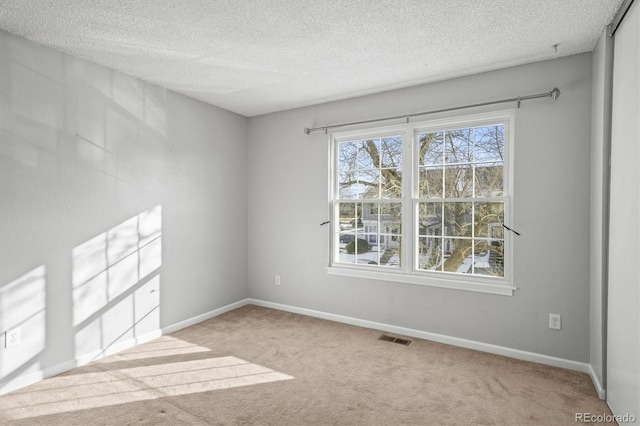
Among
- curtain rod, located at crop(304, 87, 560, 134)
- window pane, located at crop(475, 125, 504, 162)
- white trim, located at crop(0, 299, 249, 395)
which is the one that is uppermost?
curtain rod, located at crop(304, 87, 560, 134)

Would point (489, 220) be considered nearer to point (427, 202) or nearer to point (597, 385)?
point (427, 202)

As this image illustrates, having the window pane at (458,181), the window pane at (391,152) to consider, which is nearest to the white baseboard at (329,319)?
the window pane at (458,181)

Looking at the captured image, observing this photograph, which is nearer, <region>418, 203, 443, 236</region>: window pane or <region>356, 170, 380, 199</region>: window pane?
<region>418, 203, 443, 236</region>: window pane

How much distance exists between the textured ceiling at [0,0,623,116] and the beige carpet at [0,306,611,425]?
261cm

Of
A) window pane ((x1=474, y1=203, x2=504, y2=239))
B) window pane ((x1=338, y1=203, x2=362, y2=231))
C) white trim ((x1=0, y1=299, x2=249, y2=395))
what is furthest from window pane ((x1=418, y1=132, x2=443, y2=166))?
white trim ((x1=0, y1=299, x2=249, y2=395))

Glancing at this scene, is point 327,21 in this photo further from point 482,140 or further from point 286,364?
point 286,364

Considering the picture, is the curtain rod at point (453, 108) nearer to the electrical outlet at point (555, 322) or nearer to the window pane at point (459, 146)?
the window pane at point (459, 146)

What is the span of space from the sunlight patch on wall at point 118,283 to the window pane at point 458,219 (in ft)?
9.74

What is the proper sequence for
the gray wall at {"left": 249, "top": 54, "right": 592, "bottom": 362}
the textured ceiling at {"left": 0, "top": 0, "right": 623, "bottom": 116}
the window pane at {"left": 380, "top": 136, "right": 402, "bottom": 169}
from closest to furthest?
the textured ceiling at {"left": 0, "top": 0, "right": 623, "bottom": 116} < the gray wall at {"left": 249, "top": 54, "right": 592, "bottom": 362} < the window pane at {"left": 380, "top": 136, "right": 402, "bottom": 169}

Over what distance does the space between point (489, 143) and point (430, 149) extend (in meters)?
0.55

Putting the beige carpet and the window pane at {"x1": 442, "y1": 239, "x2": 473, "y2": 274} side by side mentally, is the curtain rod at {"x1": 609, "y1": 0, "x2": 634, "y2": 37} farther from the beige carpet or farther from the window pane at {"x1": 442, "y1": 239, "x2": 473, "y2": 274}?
the beige carpet

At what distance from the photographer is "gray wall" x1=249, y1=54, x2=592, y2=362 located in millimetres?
2803

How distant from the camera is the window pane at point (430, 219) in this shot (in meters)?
3.47

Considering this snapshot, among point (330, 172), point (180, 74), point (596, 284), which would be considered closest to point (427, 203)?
point (330, 172)
